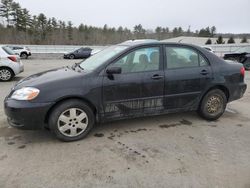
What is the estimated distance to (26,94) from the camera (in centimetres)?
362

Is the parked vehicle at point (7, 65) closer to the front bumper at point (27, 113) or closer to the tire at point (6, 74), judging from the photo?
the tire at point (6, 74)

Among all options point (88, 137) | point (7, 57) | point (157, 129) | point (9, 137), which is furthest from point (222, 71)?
point (7, 57)

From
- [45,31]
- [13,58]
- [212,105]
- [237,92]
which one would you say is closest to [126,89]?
[212,105]

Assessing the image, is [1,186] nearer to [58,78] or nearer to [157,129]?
[58,78]

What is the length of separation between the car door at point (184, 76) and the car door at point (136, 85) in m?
0.17

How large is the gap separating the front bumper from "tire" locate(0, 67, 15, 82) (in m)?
6.37

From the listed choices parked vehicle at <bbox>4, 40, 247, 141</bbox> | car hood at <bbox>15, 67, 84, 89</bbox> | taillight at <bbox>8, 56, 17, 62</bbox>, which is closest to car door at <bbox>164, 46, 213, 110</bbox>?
parked vehicle at <bbox>4, 40, 247, 141</bbox>

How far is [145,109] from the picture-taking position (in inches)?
168

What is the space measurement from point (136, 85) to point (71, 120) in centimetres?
122

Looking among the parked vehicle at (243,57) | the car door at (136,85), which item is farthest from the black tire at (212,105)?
the parked vehicle at (243,57)

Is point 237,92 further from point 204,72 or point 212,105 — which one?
point 204,72

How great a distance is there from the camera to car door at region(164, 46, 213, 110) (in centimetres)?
439

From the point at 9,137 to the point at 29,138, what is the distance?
339 millimetres

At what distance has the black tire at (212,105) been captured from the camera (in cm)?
478
